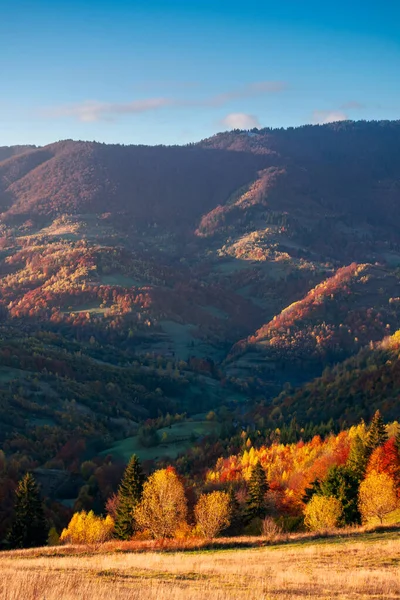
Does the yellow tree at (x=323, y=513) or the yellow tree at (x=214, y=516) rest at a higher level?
the yellow tree at (x=323, y=513)

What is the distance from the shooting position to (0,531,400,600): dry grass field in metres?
31.2

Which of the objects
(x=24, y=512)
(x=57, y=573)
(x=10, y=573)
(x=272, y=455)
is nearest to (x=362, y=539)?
(x=57, y=573)

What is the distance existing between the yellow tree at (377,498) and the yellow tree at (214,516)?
1792 centimetres

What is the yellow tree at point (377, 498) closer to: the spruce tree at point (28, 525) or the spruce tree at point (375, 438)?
the spruce tree at point (375, 438)

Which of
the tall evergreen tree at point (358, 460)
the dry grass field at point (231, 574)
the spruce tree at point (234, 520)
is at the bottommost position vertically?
the spruce tree at point (234, 520)

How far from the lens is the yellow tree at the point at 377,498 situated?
77.9 metres

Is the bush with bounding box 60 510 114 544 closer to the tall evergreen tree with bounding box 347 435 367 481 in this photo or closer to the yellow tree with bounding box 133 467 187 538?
the yellow tree with bounding box 133 467 187 538

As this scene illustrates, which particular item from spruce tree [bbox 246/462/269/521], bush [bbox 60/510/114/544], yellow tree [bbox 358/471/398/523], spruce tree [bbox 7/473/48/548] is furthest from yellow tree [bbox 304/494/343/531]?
spruce tree [bbox 7/473/48/548]

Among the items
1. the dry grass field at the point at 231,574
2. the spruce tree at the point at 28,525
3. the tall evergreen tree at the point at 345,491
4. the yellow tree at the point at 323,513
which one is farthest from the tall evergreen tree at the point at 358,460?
the spruce tree at the point at 28,525

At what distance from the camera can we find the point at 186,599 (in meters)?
29.4

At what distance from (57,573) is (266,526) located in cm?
4397

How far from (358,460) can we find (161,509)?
3529cm

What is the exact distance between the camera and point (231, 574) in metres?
41.2

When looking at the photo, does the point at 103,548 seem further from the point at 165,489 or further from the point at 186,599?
the point at 186,599
